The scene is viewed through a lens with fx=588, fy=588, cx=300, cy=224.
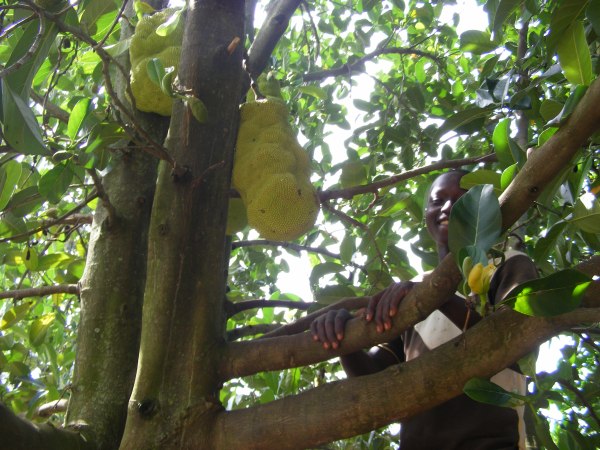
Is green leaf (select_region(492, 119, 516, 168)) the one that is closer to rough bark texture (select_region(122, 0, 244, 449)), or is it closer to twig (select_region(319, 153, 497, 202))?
twig (select_region(319, 153, 497, 202))

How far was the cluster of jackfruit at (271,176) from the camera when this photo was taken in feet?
5.03

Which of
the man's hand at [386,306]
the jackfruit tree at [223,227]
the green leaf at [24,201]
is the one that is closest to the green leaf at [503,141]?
the jackfruit tree at [223,227]

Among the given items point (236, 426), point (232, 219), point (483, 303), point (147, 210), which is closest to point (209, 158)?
point (147, 210)

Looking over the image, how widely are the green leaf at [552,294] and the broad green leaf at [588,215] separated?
1.14 feet

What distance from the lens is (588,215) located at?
1159 millimetres

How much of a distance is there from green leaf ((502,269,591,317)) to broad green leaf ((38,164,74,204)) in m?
1.00

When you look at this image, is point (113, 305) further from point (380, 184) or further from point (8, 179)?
point (380, 184)

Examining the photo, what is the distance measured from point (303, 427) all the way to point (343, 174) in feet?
3.38

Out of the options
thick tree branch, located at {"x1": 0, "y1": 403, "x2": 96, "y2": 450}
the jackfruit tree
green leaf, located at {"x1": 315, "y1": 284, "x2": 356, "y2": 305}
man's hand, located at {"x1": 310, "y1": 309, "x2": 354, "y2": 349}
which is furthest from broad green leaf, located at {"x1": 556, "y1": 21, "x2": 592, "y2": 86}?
thick tree branch, located at {"x1": 0, "y1": 403, "x2": 96, "y2": 450}

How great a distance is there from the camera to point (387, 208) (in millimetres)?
1999

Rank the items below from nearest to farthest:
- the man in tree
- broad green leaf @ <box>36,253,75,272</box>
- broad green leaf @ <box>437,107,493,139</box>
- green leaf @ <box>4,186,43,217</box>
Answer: the man in tree < green leaf @ <box>4,186,43,217</box> < broad green leaf @ <box>437,107,493,139</box> < broad green leaf @ <box>36,253,75,272</box>

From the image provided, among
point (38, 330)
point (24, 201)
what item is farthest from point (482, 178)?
point (38, 330)

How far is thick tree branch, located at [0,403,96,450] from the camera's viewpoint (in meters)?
0.87

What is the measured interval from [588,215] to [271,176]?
0.75 metres
